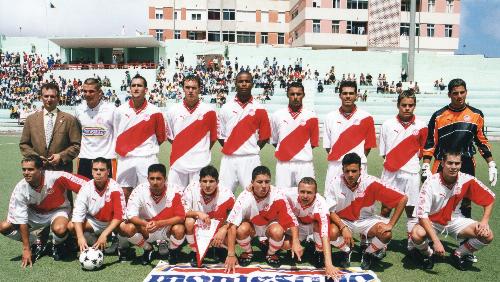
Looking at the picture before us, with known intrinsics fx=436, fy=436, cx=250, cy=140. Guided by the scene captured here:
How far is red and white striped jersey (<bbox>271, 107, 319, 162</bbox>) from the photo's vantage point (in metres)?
5.21

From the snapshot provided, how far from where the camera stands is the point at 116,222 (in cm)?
450

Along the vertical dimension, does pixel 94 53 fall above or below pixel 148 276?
above

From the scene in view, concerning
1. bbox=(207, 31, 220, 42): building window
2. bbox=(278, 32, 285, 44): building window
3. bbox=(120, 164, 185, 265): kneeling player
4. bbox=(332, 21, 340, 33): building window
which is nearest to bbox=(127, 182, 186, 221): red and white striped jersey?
bbox=(120, 164, 185, 265): kneeling player

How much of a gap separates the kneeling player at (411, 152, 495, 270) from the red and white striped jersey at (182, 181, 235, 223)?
1952mm

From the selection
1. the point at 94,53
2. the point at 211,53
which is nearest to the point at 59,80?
the point at 94,53

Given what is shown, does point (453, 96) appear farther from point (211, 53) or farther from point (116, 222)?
point (211, 53)

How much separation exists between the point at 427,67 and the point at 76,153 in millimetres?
33204

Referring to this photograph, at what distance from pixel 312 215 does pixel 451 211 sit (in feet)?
4.80

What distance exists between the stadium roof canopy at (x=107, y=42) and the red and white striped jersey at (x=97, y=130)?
29988mm

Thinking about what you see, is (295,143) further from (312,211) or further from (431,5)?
(431,5)

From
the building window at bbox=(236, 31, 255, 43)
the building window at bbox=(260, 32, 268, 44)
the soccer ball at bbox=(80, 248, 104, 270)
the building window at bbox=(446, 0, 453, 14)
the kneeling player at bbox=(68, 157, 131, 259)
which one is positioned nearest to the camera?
the soccer ball at bbox=(80, 248, 104, 270)

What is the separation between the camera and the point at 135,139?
521 centimetres

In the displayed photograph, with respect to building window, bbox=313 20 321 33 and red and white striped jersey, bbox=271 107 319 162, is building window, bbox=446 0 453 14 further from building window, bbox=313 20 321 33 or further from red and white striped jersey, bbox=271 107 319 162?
red and white striped jersey, bbox=271 107 319 162

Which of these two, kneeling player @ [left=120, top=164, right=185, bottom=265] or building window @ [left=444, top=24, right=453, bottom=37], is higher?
building window @ [left=444, top=24, right=453, bottom=37]
